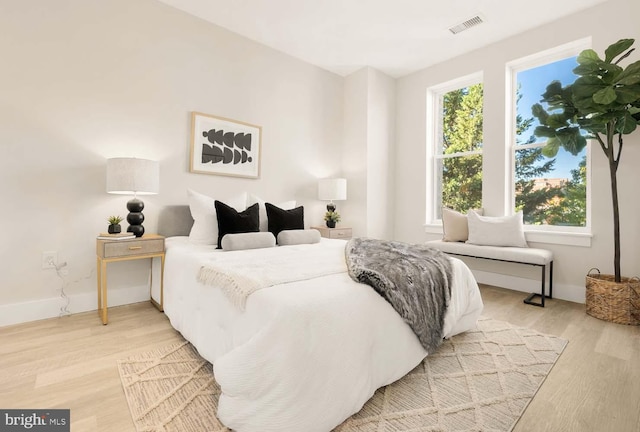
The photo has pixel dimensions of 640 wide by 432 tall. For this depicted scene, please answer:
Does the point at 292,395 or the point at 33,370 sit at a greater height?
the point at 292,395

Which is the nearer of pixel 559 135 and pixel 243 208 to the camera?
pixel 559 135

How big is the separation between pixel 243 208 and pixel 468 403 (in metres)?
2.51

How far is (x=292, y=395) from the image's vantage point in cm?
119

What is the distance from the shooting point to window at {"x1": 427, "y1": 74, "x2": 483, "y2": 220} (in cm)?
415

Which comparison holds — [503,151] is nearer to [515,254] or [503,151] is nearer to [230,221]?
[515,254]

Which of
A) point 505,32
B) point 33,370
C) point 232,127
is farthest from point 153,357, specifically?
point 505,32

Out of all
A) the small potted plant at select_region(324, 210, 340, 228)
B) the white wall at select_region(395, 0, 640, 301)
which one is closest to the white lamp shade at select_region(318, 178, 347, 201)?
the small potted plant at select_region(324, 210, 340, 228)

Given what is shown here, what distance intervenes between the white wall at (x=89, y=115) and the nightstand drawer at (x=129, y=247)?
48cm

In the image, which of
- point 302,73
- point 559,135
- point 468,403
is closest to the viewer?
point 468,403

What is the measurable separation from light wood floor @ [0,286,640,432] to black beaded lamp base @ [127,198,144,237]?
720 millimetres

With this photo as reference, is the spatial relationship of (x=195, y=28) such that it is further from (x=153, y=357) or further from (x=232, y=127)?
(x=153, y=357)

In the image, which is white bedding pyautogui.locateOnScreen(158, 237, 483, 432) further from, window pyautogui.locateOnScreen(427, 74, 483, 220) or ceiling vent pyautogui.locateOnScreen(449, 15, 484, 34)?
ceiling vent pyautogui.locateOnScreen(449, 15, 484, 34)

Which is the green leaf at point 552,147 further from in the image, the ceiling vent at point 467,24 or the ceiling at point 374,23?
the ceiling vent at point 467,24

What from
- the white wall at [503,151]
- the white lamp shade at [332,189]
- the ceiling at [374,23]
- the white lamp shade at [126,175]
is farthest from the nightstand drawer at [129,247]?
the white wall at [503,151]
